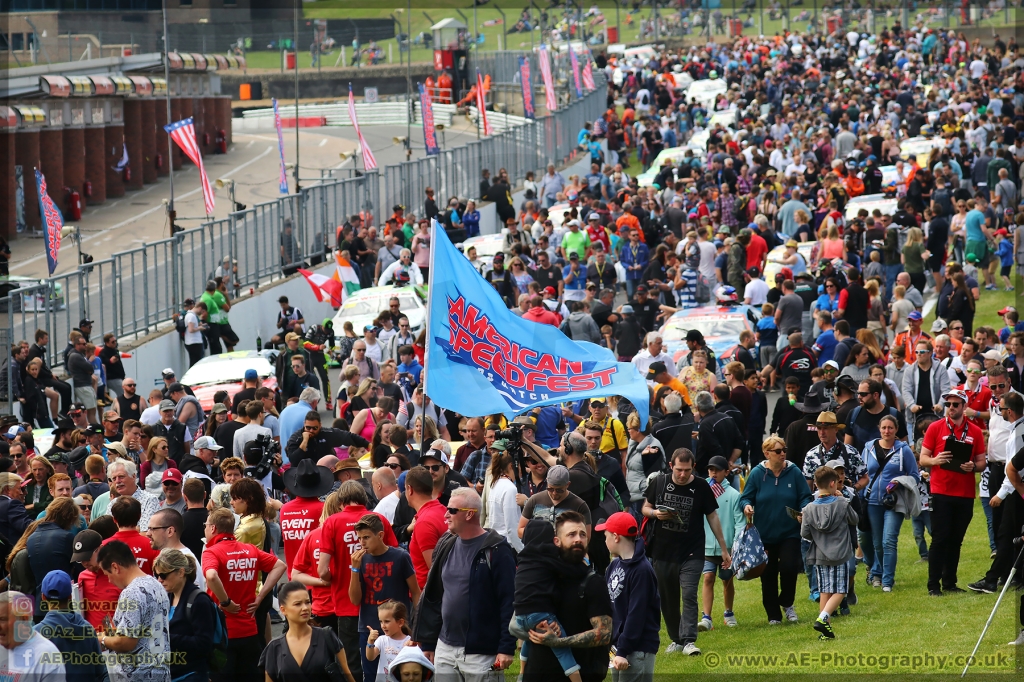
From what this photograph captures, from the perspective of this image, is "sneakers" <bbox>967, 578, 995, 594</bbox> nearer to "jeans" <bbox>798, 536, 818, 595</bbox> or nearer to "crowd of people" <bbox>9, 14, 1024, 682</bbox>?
"crowd of people" <bbox>9, 14, 1024, 682</bbox>

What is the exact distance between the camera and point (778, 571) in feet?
38.8

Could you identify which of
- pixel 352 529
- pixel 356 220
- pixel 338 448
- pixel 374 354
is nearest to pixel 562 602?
pixel 352 529

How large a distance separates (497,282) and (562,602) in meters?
17.2

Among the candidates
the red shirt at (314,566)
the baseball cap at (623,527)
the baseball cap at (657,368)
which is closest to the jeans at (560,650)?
the baseball cap at (623,527)

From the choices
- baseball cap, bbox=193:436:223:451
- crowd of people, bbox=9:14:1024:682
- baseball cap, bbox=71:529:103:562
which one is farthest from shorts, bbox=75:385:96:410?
baseball cap, bbox=71:529:103:562

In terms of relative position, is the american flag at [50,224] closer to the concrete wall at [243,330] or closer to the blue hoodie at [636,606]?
the concrete wall at [243,330]

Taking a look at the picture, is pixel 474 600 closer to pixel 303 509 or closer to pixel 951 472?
pixel 303 509

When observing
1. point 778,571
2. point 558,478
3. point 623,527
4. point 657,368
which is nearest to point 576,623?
point 623,527

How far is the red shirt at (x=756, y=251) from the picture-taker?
25.3 metres

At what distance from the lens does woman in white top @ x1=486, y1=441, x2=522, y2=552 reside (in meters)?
10.5

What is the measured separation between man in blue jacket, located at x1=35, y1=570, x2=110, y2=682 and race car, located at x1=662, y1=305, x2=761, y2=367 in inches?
536

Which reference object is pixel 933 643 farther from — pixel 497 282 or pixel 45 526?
pixel 497 282

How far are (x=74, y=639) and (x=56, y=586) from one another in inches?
11.8

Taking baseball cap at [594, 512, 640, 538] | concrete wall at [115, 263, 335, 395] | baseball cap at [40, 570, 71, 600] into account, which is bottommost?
concrete wall at [115, 263, 335, 395]
